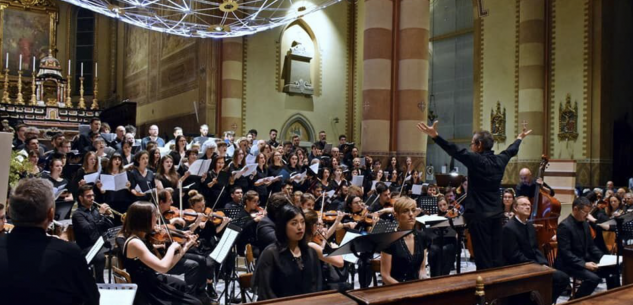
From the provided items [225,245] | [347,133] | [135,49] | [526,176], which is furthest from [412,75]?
[135,49]

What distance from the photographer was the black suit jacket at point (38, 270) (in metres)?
2.25

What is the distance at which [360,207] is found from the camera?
778cm

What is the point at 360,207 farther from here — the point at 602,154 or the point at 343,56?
the point at 343,56

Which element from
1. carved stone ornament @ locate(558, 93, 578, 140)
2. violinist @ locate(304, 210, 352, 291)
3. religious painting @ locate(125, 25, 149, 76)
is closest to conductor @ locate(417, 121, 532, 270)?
violinist @ locate(304, 210, 352, 291)

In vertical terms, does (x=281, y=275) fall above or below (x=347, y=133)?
below

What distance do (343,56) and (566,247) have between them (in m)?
13.0

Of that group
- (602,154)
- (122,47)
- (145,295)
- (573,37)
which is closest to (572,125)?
(602,154)

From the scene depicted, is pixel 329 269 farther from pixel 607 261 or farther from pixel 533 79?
pixel 533 79

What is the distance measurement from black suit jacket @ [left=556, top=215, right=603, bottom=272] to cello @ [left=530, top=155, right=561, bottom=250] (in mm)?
1062

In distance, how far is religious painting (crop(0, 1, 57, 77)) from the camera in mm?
20875

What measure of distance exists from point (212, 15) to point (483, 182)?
9161mm

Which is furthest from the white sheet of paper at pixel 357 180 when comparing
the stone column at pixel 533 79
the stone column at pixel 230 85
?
the stone column at pixel 533 79

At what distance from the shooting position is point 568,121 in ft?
48.8

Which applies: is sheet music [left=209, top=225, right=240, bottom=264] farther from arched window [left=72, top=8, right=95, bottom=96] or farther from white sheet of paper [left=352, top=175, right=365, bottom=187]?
arched window [left=72, top=8, right=95, bottom=96]
